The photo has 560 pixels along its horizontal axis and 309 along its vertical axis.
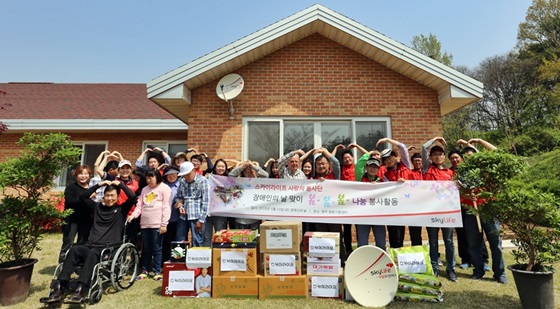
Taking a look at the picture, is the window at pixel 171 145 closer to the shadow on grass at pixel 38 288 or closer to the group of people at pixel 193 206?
the group of people at pixel 193 206

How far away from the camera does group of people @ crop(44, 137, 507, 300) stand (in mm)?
4453

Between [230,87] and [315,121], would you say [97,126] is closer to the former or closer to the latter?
[230,87]

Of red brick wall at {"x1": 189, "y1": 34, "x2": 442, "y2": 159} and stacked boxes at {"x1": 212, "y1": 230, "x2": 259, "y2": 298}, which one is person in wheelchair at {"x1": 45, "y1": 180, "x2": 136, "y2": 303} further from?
red brick wall at {"x1": 189, "y1": 34, "x2": 442, "y2": 159}

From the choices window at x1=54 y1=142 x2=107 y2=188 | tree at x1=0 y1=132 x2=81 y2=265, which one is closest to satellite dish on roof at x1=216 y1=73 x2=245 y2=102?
tree at x1=0 y1=132 x2=81 y2=265

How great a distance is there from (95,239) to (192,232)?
4.22 feet

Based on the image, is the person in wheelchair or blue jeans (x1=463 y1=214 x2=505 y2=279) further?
blue jeans (x1=463 y1=214 x2=505 y2=279)

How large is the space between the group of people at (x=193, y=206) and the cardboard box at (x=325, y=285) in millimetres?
955

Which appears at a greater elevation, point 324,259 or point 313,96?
point 313,96

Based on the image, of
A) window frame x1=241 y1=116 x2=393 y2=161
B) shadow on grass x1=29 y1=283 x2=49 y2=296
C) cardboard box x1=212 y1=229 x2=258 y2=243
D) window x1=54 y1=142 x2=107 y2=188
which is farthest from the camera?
window x1=54 y1=142 x2=107 y2=188

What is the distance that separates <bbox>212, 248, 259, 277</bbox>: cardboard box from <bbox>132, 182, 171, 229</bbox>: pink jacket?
1.16 meters

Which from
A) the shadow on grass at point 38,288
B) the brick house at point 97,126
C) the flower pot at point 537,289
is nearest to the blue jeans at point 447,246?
the flower pot at point 537,289

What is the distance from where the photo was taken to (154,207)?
4543mm

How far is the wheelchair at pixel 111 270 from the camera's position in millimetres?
3711

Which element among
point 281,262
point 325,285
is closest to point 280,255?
point 281,262
